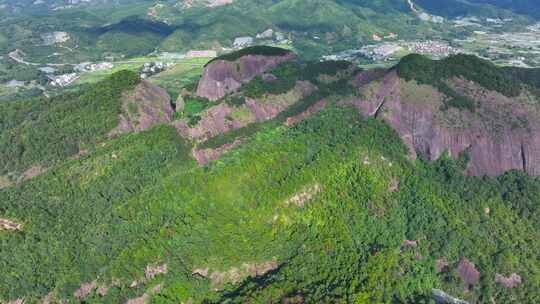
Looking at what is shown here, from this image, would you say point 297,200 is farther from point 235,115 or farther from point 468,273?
point 235,115

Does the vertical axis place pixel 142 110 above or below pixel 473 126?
below

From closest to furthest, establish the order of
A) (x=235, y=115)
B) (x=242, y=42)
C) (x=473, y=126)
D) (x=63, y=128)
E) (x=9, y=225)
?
(x=9, y=225), (x=473, y=126), (x=63, y=128), (x=235, y=115), (x=242, y=42)

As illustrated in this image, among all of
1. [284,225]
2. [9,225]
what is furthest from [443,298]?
[9,225]

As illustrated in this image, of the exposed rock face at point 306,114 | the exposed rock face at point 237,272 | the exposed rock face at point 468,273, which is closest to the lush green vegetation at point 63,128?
the exposed rock face at point 306,114

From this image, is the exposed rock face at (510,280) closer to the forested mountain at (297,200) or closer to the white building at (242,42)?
the forested mountain at (297,200)

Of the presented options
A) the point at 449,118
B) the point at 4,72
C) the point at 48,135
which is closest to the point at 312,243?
the point at 449,118

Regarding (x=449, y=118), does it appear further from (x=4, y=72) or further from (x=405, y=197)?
(x=4, y=72)

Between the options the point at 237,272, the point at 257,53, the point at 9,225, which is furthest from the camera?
the point at 257,53

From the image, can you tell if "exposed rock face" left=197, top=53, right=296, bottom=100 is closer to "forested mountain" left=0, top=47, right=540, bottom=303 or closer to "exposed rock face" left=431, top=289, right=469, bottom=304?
"forested mountain" left=0, top=47, right=540, bottom=303
